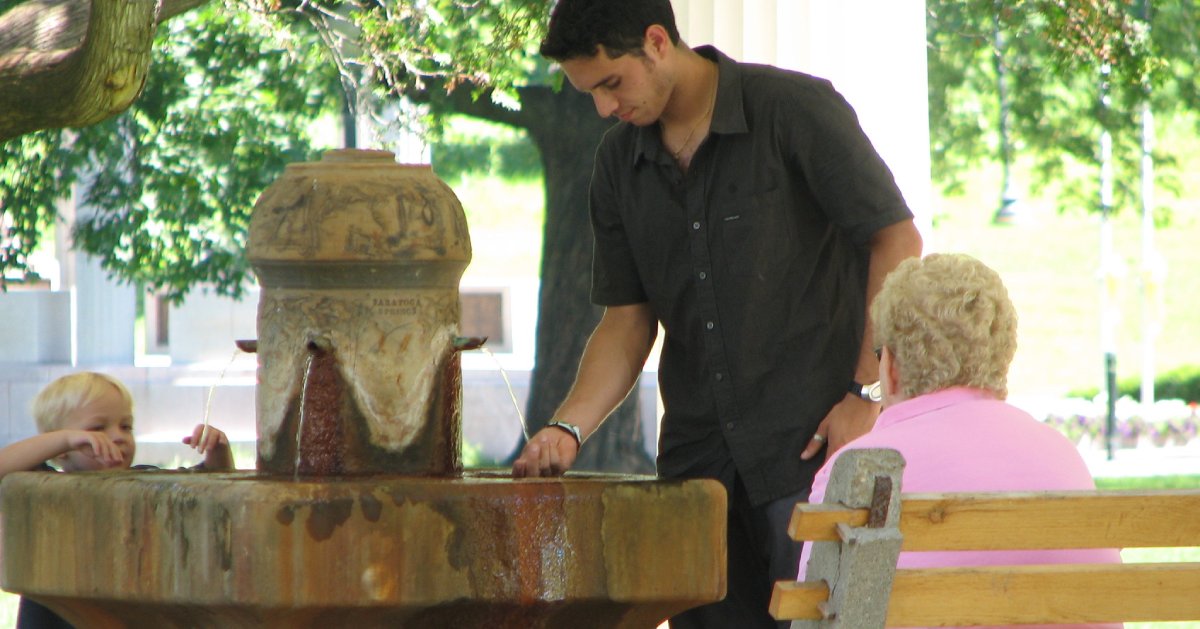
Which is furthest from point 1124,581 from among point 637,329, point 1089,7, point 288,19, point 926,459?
point 288,19

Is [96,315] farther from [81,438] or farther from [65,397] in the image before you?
[81,438]

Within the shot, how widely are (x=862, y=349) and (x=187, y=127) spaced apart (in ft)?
24.7

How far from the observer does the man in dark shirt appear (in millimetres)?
3336

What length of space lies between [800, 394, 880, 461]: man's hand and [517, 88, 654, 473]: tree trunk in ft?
27.3

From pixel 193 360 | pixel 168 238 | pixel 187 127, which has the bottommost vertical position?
pixel 193 360

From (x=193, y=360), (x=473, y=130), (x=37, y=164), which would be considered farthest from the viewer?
(x=473, y=130)

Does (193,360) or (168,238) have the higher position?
(168,238)

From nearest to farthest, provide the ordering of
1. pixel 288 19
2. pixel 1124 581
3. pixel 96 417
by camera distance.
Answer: pixel 1124 581
pixel 96 417
pixel 288 19

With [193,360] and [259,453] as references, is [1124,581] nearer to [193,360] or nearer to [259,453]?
[259,453]

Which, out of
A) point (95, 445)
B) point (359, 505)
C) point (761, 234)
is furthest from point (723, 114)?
point (95, 445)

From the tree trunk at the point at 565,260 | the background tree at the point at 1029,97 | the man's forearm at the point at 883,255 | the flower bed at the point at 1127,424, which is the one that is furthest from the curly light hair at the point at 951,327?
the flower bed at the point at 1127,424

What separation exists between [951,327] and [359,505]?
1061 mm

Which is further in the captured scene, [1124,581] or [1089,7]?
[1089,7]

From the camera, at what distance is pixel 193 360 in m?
15.5
